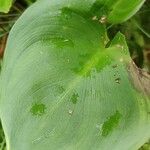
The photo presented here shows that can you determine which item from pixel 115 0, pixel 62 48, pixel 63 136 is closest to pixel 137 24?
pixel 115 0

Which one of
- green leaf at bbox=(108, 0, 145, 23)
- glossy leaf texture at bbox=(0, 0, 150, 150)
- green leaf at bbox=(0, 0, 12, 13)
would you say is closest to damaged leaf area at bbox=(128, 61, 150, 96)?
glossy leaf texture at bbox=(0, 0, 150, 150)

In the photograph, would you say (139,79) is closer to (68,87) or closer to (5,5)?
(68,87)

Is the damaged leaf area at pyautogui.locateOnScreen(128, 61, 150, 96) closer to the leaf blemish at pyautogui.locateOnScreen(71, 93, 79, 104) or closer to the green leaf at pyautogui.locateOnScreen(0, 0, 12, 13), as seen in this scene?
the leaf blemish at pyautogui.locateOnScreen(71, 93, 79, 104)

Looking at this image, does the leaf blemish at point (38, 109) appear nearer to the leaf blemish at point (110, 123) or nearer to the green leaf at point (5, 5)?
the leaf blemish at point (110, 123)

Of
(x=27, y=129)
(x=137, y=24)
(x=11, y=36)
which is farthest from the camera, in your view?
(x=137, y=24)

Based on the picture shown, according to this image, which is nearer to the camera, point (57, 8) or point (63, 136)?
point (63, 136)

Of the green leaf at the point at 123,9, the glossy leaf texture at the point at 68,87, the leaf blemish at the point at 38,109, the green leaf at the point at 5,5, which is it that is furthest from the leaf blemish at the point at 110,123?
the green leaf at the point at 5,5

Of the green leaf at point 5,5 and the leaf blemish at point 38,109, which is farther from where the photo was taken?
the green leaf at point 5,5

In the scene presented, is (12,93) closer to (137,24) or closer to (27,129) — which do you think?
(27,129)
